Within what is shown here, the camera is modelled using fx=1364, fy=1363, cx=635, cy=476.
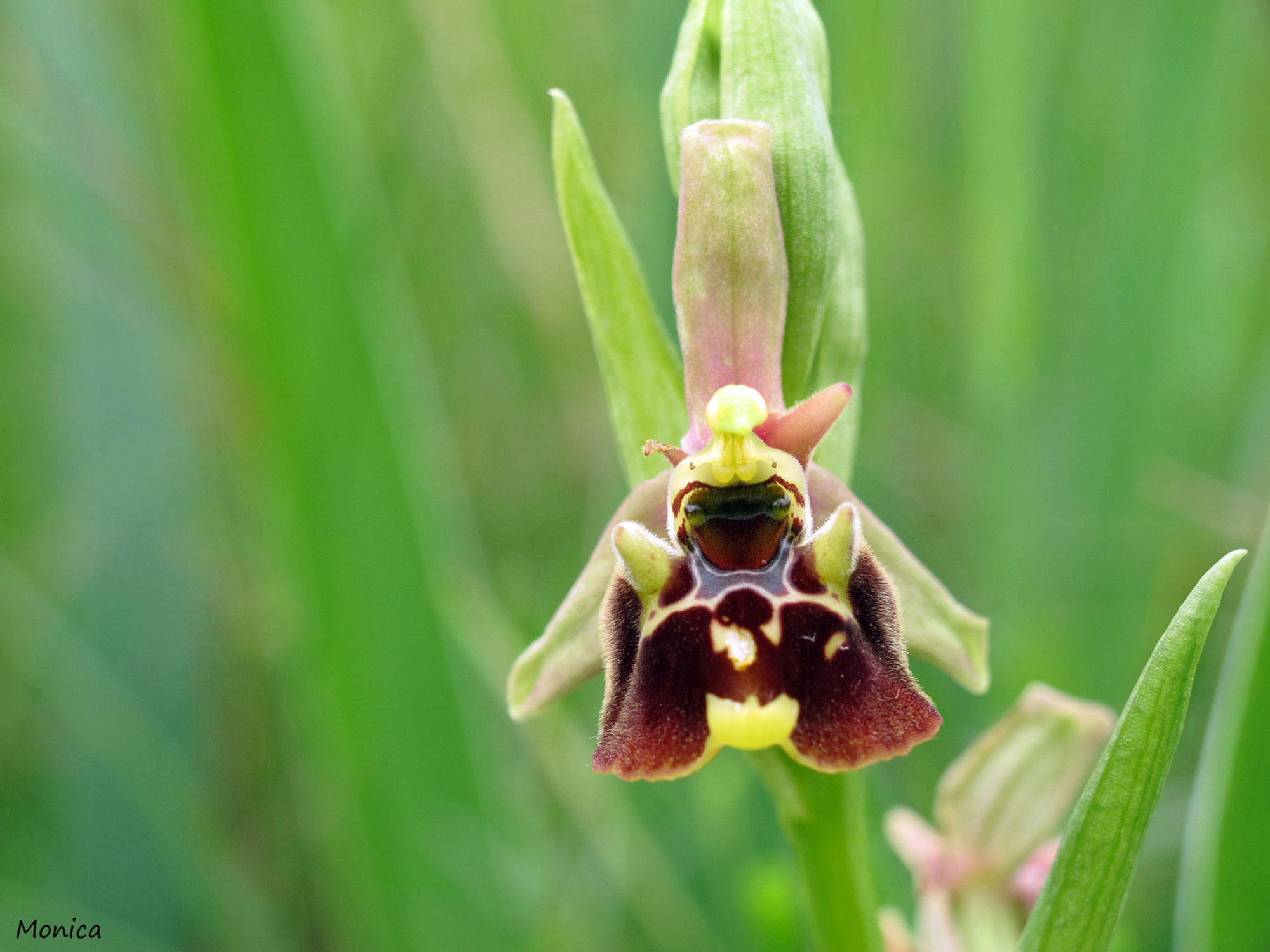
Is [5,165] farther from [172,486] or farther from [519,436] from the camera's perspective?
[519,436]

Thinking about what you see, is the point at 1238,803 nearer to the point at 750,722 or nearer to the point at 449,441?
the point at 750,722

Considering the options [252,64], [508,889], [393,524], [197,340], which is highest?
[252,64]

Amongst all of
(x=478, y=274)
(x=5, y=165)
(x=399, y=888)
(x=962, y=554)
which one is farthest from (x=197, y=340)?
(x=962, y=554)

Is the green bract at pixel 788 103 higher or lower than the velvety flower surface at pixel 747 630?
higher

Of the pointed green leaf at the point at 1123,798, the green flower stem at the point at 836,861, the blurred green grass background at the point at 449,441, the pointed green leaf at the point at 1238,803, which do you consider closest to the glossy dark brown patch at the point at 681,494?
the green flower stem at the point at 836,861

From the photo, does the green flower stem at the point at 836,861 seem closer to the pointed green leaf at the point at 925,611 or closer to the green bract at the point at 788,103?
the pointed green leaf at the point at 925,611

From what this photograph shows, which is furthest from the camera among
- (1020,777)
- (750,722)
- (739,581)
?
(1020,777)

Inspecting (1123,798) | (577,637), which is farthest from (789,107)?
(1123,798)
